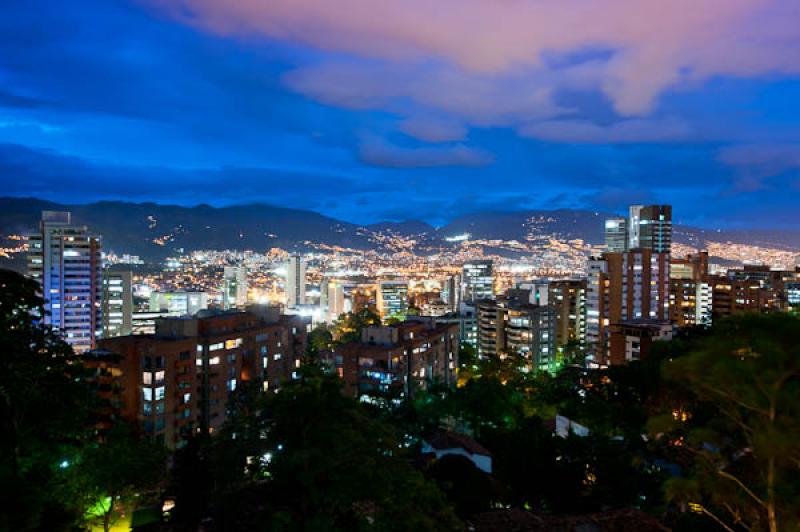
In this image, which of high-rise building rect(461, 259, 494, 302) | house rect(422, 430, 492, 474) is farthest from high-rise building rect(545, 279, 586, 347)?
house rect(422, 430, 492, 474)

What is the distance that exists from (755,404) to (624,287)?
3251cm

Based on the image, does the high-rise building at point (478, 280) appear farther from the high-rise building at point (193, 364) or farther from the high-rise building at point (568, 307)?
the high-rise building at point (193, 364)

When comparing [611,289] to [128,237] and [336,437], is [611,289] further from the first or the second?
[128,237]

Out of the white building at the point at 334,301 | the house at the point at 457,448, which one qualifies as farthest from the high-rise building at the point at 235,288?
the house at the point at 457,448

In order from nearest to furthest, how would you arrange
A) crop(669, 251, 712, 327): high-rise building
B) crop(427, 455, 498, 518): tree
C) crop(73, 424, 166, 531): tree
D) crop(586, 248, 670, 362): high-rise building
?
crop(73, 424, 166, 531): tree → crop(427, 455, 498, 518): tree → crop(586, 248, 670, 362): high-rise building → crop(669, 251, 712, 327): high-rise building

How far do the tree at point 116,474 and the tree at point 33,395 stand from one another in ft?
6.74

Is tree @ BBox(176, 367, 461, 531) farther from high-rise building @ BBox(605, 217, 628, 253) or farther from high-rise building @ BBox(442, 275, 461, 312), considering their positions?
high-rise building @ BBox(605, 217, 628, 253)

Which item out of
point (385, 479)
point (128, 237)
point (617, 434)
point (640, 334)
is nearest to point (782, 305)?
point (640, 334)

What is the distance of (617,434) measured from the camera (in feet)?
43.8

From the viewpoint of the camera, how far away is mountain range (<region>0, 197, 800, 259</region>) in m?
97.5

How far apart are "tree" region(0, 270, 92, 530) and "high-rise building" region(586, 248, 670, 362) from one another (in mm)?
32029

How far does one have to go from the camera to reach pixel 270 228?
13250cm

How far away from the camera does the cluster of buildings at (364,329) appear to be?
→ 1755 cm

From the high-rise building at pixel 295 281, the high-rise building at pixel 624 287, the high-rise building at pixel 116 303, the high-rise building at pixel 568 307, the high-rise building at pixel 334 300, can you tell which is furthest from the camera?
the high-rise building at pixel 295 281
